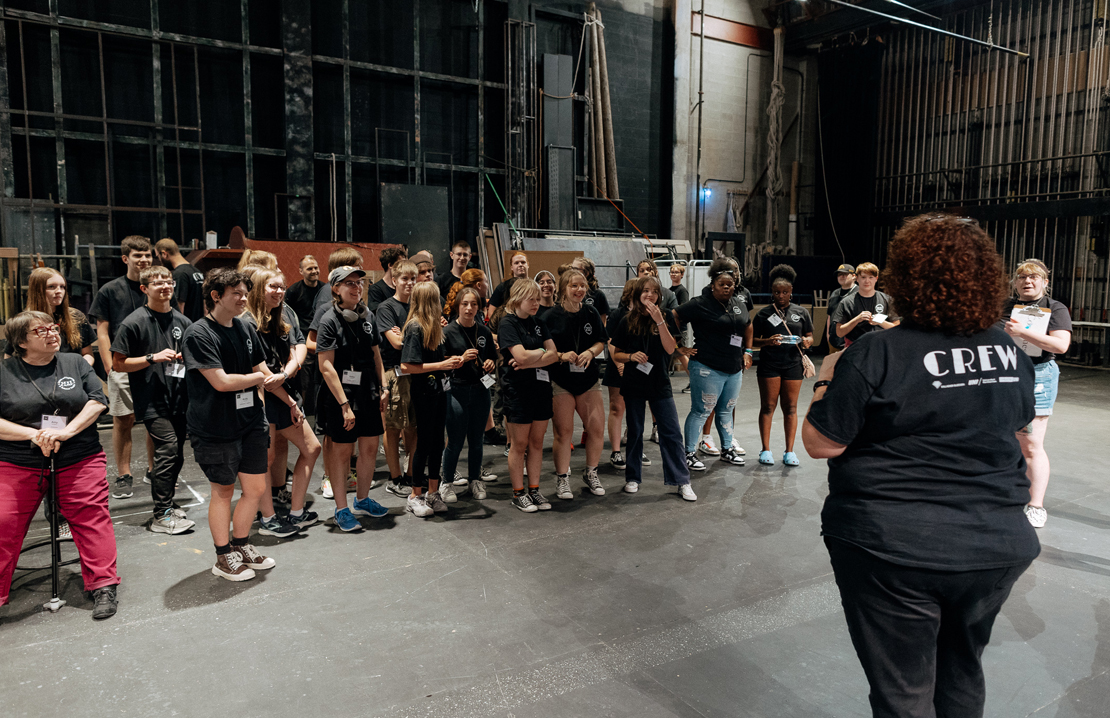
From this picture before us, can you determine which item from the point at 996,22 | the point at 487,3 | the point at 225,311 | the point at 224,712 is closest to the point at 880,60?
the point at 996,22

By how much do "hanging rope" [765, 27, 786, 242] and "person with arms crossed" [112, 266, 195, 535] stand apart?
12815mm

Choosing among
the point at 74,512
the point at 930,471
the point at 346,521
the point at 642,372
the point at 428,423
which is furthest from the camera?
the point at 642,372

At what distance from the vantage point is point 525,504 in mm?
4684

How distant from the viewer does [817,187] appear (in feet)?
50.7

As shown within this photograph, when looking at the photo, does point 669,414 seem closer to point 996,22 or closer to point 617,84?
point 617,84

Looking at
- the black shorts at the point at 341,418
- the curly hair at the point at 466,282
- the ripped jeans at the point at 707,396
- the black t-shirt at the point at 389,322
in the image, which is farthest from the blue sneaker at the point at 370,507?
the ripped jeans at the point at 707,396

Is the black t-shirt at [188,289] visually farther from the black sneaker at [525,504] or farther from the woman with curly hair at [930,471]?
the woman with curly hair at [930,471]

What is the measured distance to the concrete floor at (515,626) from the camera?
260 centimetres

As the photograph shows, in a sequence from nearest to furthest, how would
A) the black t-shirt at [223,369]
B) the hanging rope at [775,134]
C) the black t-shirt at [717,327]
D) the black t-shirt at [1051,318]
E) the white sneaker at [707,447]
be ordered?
the black t-shirt at [223,369], the black t-shirt at [1051,318], the black t-shirt at [717,327], the white sneaker at [707,447], the hanging rope at [775,134]

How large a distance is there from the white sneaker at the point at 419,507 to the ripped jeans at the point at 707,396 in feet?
7.15

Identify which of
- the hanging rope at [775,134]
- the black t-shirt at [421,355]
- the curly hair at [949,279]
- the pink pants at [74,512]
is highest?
the hanging rope at [775,134]

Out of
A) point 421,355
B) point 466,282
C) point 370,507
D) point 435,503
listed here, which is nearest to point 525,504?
point 435,503

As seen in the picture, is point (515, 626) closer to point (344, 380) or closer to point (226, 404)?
point (226, 404)

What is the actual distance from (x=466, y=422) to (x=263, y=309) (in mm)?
1428
